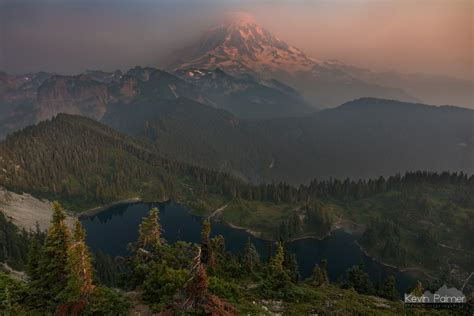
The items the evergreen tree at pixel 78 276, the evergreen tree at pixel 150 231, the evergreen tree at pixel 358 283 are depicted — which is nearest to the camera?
the evergreen tree at pixel 78 276

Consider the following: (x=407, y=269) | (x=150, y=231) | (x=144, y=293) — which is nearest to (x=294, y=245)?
(x=407, y=269)

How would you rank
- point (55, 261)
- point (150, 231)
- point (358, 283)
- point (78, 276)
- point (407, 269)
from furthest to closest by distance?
1. point (407, 269)
2. point (358, 283)
3. point (150, 231)
4. point (55, 261)
5. point (78, 276)

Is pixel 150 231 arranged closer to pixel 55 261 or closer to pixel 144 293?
pixel 144 293

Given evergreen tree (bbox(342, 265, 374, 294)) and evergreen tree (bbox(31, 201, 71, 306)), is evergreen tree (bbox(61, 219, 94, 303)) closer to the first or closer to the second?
evergreen tree (bbox(31, 201, 71, 306))

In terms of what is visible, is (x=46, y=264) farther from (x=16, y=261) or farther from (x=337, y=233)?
(x=337, y=233)

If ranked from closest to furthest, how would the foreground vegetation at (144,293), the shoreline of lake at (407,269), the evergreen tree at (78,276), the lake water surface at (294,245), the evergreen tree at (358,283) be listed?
the foreground vegetation at (144,293) < the evergreen tree at (78,276) < the evergreen tree at (358,283) < the shoreline of lake at (407,269) < the lake water surface at (294,245)

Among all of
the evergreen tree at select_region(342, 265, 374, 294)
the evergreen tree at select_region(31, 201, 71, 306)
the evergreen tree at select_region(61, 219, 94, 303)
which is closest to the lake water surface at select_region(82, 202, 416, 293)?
the evergreen tree at select_region(342, 265, 374, 294)

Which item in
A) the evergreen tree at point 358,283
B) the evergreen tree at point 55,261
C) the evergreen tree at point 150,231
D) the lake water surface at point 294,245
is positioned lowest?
the lake water surface at point 294,245

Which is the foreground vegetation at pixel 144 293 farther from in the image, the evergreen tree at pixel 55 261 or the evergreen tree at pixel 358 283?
the evergreen tree at pixel 358 283

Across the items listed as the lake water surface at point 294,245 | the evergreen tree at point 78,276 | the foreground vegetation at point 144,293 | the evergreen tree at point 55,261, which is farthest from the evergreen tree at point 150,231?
the lake water surface at point 294,245

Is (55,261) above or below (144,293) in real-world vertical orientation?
above

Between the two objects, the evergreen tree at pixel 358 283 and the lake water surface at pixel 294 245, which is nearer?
the evergreen tree at pixel 358 283

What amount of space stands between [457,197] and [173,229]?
190 meters

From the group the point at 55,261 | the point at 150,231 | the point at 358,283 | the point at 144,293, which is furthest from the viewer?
the point at 358,283
